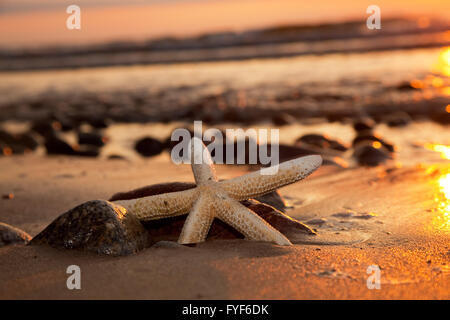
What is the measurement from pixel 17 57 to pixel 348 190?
28349 millimetres

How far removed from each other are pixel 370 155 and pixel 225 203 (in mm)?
3340

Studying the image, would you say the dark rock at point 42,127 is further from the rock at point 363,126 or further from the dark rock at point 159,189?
the dark rock at point 159,189

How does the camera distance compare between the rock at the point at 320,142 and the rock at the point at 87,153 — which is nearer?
the rock at the point at 320,142

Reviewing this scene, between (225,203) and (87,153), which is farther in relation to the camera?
(87,153)

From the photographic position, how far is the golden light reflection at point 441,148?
639 cm

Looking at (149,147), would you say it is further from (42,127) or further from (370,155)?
(42,127)

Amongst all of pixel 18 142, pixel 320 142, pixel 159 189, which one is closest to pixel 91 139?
Answer: pixel 18 142

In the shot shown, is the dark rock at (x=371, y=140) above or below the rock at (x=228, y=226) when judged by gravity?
above

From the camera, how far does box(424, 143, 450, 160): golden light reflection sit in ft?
21.0

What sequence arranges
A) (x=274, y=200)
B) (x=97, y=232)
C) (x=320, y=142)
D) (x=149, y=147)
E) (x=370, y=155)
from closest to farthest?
(x=97, y=232) < (x=274, y=200) < (x=370, y=155) < (x=320, y=142) < (x=149, y=147)

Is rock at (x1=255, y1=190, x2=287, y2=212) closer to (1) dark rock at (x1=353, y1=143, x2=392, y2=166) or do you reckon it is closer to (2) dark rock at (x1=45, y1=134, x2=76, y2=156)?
(1) dark rock at (x1=353, y1=143, x2=392, y2=166)

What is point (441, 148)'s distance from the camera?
680 centimetres

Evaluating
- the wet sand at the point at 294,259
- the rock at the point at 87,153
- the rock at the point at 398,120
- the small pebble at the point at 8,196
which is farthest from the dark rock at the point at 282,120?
the small pebble at the point at 8,196

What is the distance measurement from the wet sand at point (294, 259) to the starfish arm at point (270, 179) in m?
0.33
